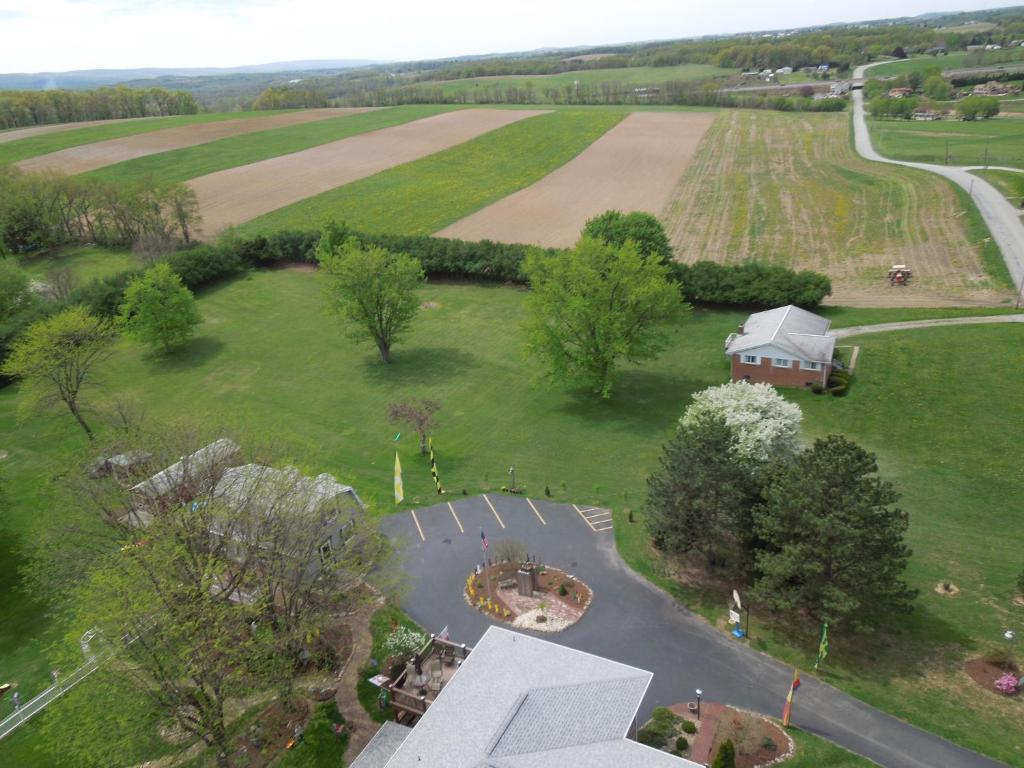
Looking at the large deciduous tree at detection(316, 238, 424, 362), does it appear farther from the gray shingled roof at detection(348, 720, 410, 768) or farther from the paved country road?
the gray shingled roof at detection(348, 720, 410, 768)

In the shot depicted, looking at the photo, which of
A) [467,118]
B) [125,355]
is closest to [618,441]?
[125,355]

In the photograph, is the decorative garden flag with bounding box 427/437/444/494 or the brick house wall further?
the brick house wall

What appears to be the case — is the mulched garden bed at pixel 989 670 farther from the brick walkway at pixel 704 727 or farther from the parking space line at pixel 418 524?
the parking space line at pixel 418 524

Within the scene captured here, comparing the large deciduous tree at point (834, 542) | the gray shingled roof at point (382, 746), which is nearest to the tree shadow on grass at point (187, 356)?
the gray shingled roof at point (382, 746)

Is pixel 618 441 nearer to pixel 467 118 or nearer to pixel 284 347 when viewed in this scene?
pixel 284 347

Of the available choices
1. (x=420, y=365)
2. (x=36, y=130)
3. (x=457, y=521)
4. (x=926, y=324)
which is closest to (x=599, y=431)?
(x=457, y=521)

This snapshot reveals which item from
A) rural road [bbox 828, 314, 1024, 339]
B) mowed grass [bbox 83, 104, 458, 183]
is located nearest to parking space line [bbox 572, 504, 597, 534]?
rural road [bbox 828, 314, 1024, 339]
